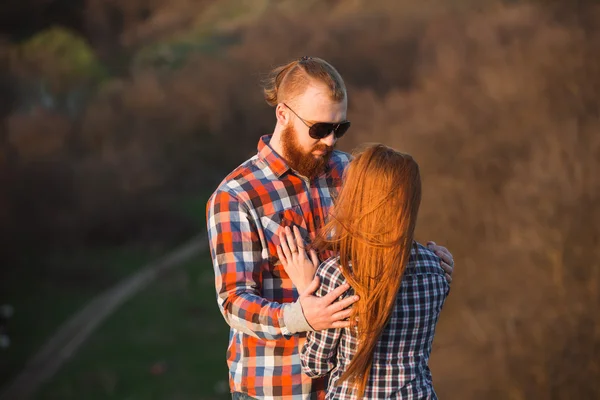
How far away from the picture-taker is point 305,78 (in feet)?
7.35

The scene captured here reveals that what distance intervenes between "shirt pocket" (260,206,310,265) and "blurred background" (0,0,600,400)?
14.2ft

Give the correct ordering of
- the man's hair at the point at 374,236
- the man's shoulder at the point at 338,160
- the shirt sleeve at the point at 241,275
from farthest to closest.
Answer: the man's shoulder at the point at 338,160 → the shirt sleeve at the point at 241,275 → the man's hair at the point at 374,236

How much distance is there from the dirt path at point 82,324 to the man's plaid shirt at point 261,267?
6.60 metres

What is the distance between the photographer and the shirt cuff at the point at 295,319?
74.5 inches

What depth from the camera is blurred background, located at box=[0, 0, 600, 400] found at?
6293mm

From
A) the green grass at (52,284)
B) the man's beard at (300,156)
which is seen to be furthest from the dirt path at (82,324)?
the man's beard at (300,156)

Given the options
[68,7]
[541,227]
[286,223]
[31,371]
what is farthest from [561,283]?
[68,7]

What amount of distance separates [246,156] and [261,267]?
7214 millimetres

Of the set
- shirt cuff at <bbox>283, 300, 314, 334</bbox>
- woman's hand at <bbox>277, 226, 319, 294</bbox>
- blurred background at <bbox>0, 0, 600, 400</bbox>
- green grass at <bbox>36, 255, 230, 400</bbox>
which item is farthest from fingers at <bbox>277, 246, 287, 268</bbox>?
green grass at <bbox>36, 255, 230, 400</bbox>

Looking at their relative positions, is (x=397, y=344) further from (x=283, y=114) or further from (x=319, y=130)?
(x=283, y=114)

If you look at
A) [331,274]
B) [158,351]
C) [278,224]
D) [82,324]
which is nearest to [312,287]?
[331,274]

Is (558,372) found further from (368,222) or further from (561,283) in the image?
(368,222)

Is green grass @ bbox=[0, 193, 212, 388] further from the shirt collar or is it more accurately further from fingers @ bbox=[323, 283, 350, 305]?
fingers @ bbox=[323, 283, 350, 305]

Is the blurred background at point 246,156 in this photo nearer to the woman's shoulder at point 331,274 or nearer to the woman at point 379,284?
the woman at point 379,284
